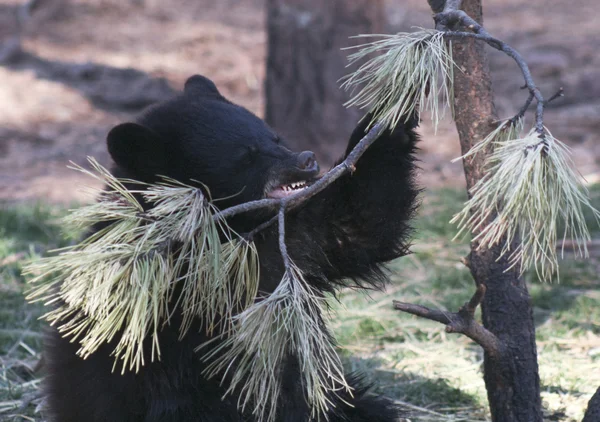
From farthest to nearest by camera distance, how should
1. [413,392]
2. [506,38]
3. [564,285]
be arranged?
[506,38] < [564,285] < [413,392]

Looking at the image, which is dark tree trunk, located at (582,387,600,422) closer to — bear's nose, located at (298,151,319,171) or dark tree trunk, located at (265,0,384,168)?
bear's nose, located at (298,151,319,171)

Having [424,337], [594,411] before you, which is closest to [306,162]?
[594,411]

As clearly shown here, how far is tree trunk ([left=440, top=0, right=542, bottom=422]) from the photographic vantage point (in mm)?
2885

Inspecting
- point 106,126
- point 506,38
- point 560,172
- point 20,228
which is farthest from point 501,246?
point 506,38

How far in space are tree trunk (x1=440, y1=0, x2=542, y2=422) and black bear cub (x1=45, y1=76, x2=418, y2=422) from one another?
239 mm

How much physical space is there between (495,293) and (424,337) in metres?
1.81

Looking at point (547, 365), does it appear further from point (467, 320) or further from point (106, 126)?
point (106, 126)

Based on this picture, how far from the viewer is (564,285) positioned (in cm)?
542

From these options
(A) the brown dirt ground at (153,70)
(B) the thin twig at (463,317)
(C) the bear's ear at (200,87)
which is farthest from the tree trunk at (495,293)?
(A) the brown dirt ground at (153,70)

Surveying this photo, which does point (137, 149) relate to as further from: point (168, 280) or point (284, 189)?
point (168, 280)

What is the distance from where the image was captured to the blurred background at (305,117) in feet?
14.0

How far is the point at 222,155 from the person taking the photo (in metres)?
3.36

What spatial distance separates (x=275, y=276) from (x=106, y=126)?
298 inches

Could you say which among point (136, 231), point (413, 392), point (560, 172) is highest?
point (560, 172)
